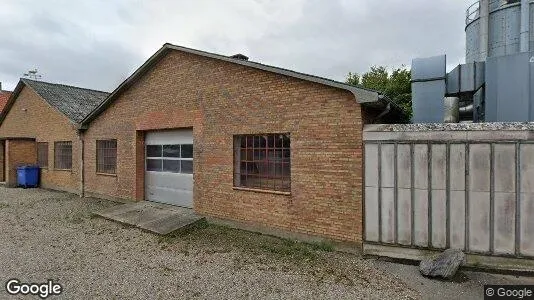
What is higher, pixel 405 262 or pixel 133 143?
pixel 133 143

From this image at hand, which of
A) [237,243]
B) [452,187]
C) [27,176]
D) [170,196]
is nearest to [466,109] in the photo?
[452,187]

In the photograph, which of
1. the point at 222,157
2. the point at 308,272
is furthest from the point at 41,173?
the point at 308,272

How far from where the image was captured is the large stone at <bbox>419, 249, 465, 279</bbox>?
516 centimetres

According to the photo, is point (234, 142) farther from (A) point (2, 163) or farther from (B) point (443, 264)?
(A) point (2, 163)

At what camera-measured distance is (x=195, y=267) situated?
568 centimetres

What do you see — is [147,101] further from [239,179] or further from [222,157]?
[239,179]

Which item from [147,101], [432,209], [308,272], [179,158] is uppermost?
[147,101]

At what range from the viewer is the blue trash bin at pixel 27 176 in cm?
1539

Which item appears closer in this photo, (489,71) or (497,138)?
(497,138)

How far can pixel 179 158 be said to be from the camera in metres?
9.73

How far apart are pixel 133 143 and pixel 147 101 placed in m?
1.55

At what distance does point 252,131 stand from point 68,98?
13446mm

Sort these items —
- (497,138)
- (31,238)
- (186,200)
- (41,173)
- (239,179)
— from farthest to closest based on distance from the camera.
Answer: (41,173), (186,200), (239,179), (31,238), (497,138)

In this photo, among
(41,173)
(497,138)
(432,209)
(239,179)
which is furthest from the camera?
(41,173)
